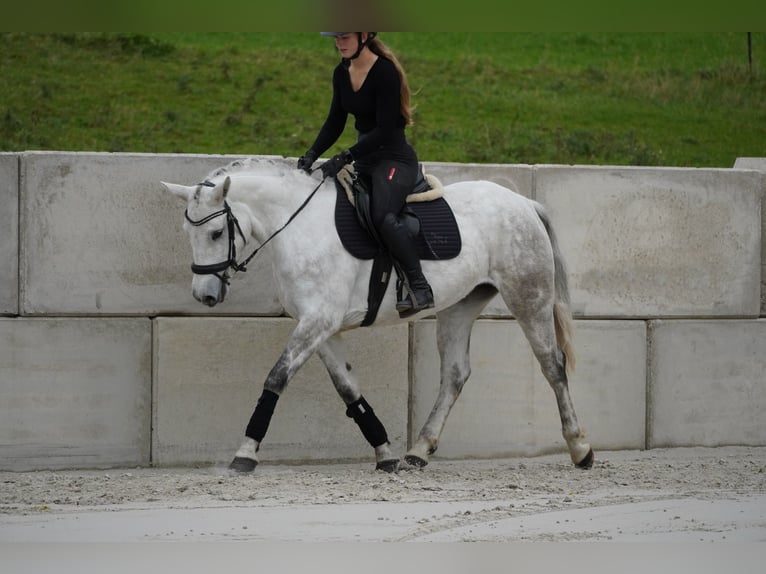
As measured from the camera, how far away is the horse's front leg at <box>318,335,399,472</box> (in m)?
7.45

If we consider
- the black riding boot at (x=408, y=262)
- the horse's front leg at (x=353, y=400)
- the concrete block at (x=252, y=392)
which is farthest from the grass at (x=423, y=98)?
the black riding boot at (x=408, y=262)

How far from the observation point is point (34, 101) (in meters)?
12.5

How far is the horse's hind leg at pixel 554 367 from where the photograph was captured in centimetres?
789

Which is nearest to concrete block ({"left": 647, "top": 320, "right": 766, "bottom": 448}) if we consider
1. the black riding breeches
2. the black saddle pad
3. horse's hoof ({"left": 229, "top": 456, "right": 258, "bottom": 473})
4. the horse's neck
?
the black saddle pad

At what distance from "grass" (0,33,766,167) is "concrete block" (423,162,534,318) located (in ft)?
12.2

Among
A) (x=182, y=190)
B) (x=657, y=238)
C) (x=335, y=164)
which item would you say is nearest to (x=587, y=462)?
(x=657, y=238)

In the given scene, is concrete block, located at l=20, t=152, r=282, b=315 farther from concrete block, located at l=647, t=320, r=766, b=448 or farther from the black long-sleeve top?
concrete block, located at l=647, t=320, r=766, b=448

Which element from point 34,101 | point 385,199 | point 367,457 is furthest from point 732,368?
point 34,101

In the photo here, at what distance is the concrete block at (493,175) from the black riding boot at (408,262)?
140 centimetres

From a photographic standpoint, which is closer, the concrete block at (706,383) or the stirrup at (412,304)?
the stirrup at (412,304)

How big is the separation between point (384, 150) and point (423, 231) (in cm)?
60

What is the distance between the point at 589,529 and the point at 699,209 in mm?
4356

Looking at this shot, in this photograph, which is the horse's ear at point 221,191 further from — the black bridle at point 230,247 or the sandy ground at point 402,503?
the sandy ground at point 402,503
